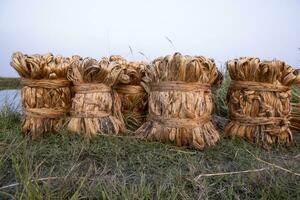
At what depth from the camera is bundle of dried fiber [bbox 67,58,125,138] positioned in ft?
7.14

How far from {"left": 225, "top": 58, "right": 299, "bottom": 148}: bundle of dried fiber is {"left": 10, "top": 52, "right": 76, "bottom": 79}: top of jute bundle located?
3.55ft

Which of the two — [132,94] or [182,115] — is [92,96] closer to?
[132,94]

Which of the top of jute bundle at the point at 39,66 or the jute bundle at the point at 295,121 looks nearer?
the top of jute bundle at the point at 39,66

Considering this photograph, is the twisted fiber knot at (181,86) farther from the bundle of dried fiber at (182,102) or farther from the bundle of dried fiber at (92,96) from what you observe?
the bundle of dried fiber at (92,96)

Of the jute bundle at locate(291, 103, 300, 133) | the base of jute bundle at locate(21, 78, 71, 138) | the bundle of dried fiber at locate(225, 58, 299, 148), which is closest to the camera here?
the bundle of dried fiber at locate(225, 58, 299, 148)

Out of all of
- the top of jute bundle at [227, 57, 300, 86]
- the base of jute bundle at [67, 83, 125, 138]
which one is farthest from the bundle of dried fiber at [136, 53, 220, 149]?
the base of jute bundle at [67, 83, 125, 138]

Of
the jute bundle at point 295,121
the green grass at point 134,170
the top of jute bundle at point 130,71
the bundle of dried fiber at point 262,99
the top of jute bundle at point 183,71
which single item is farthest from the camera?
the jute bundle at point 295,121

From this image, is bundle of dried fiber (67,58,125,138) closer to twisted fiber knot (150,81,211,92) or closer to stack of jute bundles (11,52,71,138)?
stack of jute bundles (11,52,71,138)

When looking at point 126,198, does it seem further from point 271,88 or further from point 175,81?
point 271,88

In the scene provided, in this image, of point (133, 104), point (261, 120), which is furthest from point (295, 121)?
point (133, 104)

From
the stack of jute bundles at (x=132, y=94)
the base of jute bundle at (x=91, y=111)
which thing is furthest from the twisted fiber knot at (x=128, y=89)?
the base of jute bundle at (x=91, y=111)

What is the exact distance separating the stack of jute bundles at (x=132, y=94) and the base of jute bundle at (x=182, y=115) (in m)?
0.34

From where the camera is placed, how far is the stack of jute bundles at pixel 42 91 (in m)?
2.23

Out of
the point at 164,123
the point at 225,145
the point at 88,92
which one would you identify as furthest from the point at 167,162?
the point at 88,92
